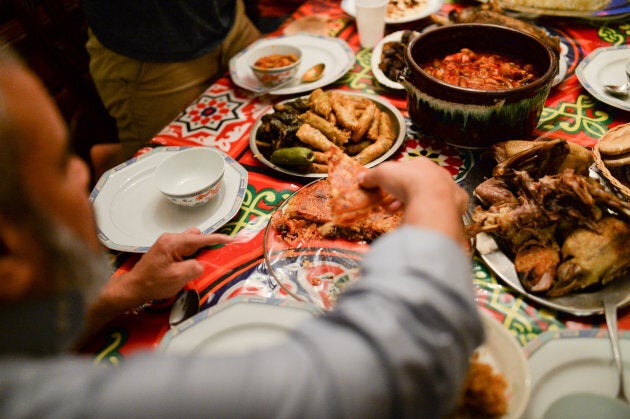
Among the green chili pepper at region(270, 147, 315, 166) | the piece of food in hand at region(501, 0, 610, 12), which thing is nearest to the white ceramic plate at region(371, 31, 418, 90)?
the green chili pepper at region(270, 147, 315, 166)

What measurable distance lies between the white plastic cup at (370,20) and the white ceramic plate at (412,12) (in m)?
0.25

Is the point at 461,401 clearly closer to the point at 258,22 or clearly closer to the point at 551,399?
the point at 551,399

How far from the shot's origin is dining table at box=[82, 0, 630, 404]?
1.35 meters

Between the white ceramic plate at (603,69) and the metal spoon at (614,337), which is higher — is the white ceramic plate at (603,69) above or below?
above

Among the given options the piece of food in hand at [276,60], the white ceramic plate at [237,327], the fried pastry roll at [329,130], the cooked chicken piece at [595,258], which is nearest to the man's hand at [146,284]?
the white ceramic plate at [237,327]

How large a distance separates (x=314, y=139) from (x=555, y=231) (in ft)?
3.47

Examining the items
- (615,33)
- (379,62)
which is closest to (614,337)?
(379,62)

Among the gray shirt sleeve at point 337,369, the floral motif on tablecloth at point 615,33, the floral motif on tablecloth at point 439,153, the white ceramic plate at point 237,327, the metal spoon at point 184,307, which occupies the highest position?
the gray shirt sleeve at point 337,369

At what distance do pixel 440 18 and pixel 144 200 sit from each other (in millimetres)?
2315

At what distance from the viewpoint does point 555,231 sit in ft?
4.53

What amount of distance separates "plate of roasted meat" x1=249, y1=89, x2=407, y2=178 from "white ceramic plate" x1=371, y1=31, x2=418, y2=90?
0.22m

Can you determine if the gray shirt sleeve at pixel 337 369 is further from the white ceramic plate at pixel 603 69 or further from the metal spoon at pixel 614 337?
the white ceramic plate at pixel 603 69

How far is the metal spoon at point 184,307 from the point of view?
1.40 m

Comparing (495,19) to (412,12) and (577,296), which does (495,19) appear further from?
(577,296)
